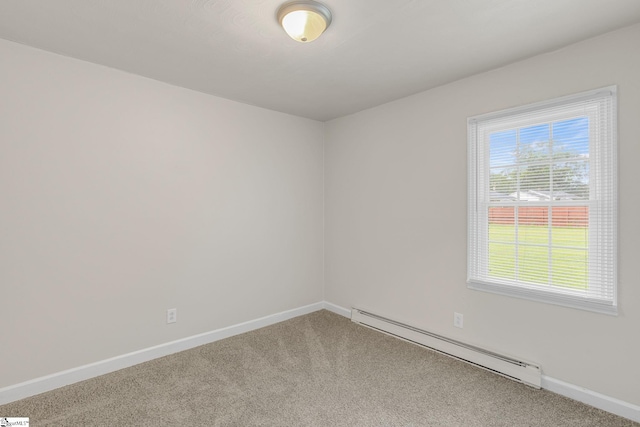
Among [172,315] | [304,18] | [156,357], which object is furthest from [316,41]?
[156,357]

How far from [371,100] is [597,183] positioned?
2049 mm

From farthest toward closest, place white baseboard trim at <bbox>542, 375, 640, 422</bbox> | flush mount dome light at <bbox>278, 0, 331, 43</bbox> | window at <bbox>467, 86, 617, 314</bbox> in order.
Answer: window at <bbox>467, 86, 617, 314</bbox>
white baseboard trim at <bbox>542, 375, 640, 422</bbox>
flush mount dome light at <bbox>278, 0, 331, 43</bbox>

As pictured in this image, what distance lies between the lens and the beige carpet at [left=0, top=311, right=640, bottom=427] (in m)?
1.98

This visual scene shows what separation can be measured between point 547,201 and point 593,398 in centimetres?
137

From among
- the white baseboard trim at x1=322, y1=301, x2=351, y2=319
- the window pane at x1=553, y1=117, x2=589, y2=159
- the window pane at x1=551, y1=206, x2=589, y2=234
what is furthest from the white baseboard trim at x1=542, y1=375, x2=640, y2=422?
the white baseboard trim at x1=322, y1=301, x2=351, y2=319

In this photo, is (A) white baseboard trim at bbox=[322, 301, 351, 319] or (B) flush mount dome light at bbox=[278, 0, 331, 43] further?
(A) white baseboard trim at bbox=[322, 301, 351, 319]

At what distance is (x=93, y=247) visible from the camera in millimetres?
2480

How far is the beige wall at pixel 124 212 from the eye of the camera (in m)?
2.20

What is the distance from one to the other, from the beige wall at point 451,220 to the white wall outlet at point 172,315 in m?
1.90

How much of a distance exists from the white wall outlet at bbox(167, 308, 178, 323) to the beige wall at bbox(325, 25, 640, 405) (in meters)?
1.90

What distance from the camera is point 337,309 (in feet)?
13.0

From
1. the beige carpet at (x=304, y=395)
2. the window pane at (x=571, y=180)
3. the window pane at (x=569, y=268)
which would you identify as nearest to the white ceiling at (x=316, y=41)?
the window pane at (x=571, y=180)

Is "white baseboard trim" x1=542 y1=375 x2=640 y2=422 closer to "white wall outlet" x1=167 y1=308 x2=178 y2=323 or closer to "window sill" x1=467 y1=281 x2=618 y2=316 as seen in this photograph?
"window sill" x1=467 y1=281 x2=618 y2=316

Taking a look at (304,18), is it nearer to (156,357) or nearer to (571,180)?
(571,180)
